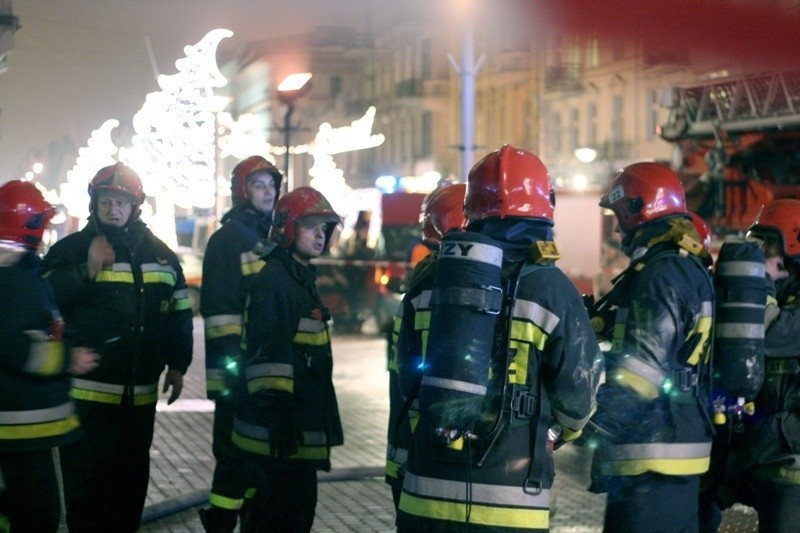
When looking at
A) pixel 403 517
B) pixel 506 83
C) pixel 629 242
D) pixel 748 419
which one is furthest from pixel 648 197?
pixel 506 83

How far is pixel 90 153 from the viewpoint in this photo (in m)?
41.4

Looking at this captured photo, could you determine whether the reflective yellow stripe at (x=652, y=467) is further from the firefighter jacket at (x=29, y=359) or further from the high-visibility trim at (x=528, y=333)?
the firefighter jacket at (x=29, y=359)

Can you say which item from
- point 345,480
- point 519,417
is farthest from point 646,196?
point 345,480

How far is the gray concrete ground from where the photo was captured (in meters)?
7.86

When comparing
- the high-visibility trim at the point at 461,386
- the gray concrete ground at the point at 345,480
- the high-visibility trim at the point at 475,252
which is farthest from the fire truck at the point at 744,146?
the high-visibility trim at the point at 461,386

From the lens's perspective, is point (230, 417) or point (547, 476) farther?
point (230, 417)

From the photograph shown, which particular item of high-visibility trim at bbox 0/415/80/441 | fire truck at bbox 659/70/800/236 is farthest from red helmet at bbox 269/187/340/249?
fire truck at bbox 659/70/800/236

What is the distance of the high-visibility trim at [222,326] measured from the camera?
23.3 feet

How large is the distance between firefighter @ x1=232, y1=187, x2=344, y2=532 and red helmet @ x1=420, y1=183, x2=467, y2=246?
62cm

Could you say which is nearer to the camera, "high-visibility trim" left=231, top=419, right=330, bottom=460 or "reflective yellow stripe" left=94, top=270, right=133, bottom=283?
"high-visibility trim" left=231, top=419, right=330, bottom=460

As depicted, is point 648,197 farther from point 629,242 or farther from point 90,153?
point 90,153

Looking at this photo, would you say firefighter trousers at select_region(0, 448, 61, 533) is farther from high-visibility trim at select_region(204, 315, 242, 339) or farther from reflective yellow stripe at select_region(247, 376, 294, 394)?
high-visibility trim at select_region(204, 315, 242, 339)

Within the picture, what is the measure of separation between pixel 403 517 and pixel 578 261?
2102cm

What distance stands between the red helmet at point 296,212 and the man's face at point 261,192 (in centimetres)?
107
